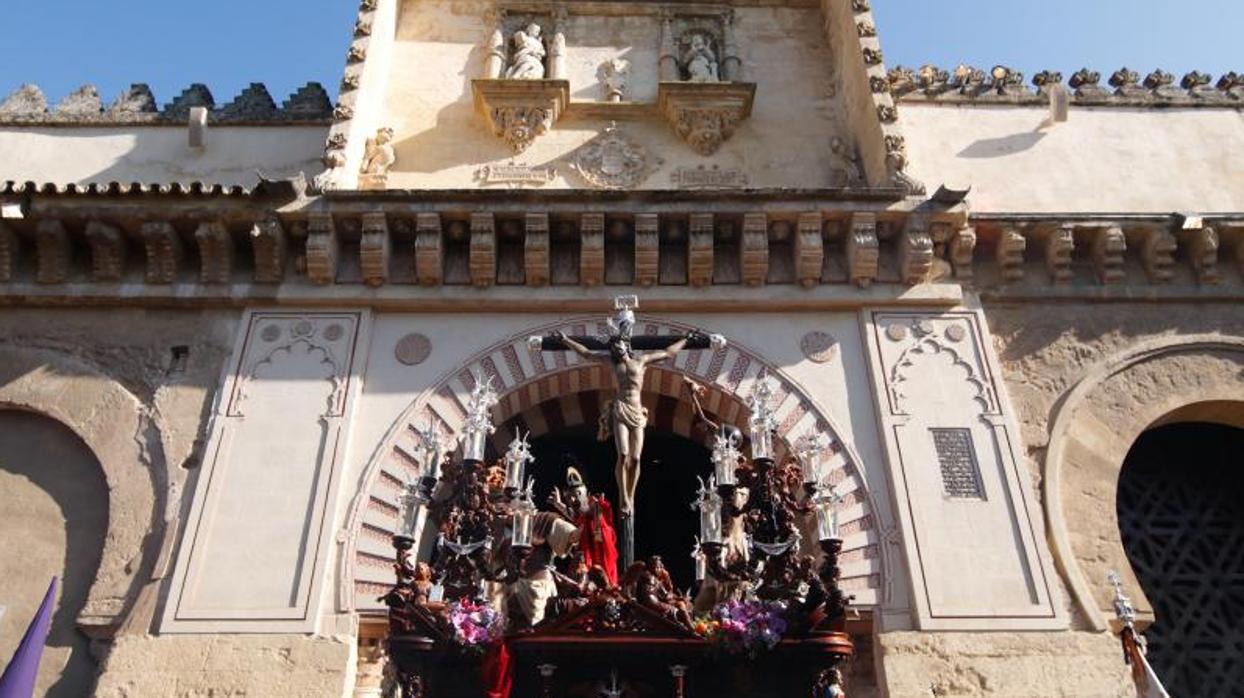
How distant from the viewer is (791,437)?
6.13 m

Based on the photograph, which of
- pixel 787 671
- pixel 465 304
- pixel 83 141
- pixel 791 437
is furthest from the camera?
pixel 83 141

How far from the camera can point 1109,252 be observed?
22.2 feet

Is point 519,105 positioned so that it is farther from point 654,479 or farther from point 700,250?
point 654,479

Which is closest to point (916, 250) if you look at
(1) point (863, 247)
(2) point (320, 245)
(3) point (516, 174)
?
(1) point (863, 247)

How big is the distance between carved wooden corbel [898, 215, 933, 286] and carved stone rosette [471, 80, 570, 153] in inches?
112

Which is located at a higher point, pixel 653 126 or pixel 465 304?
pixel 653 126

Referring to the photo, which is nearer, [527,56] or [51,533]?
[51,533]

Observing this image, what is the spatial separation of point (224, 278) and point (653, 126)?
332cm

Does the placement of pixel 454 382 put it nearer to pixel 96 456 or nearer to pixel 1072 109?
pixel 96 456

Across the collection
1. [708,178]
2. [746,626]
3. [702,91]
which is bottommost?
[746,626]

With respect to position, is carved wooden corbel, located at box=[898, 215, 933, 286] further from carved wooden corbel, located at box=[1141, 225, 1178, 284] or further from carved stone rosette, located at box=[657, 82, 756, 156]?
carved stone rosette, located at box=[657, 82, 756, 156]

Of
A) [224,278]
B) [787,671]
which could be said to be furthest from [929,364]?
[224,278]

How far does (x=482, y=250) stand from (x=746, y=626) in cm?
333

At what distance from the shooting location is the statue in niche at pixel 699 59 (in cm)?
799
